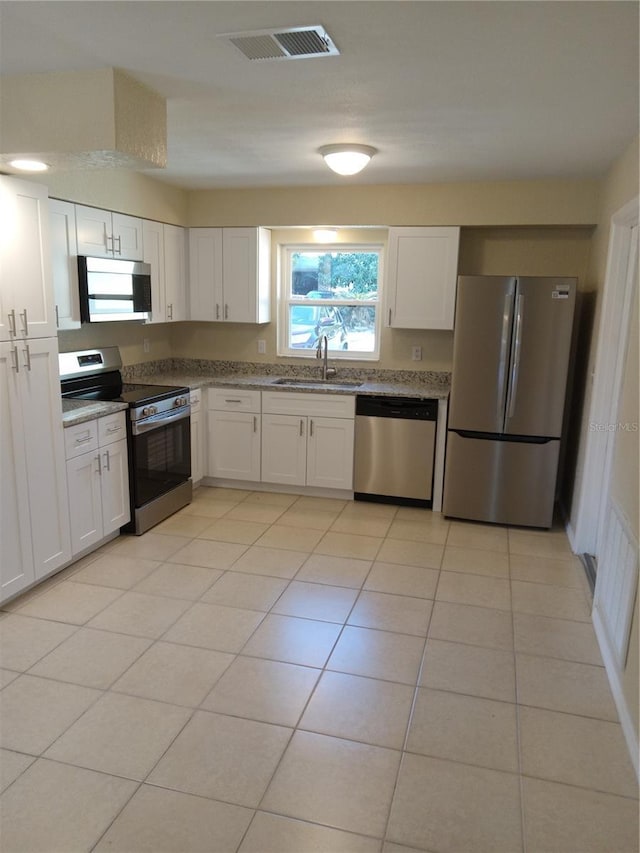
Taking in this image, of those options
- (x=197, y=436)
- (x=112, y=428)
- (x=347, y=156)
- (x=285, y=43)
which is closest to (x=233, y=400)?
(x=197, y=436)

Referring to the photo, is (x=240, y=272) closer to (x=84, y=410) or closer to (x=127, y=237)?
(x=127, y=237)

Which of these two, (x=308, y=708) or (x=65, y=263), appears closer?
(x=308, y=708)

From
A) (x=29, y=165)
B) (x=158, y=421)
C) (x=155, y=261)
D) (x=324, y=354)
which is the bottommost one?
(x=158, y=421)

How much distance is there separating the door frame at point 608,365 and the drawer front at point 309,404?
171cm

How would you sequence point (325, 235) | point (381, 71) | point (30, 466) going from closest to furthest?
point (381, 71)
point (30, 466)
point (325, 235)

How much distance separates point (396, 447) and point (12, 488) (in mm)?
2635

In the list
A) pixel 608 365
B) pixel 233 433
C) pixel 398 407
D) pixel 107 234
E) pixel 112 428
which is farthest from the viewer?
pixel 233 433

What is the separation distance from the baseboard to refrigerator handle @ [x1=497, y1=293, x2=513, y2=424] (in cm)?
156

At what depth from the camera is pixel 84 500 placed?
346 cm

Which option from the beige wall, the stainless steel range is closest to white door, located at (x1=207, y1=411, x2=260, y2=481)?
the stainless steel range

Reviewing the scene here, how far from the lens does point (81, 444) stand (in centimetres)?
339

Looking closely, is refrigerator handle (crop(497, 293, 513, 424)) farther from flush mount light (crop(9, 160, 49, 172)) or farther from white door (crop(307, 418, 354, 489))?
flush mount light (crop(9, 160, 49, 172))

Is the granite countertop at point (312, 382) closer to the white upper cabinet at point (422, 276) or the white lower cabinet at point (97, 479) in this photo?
the white upper cabinet at point (422, 276)

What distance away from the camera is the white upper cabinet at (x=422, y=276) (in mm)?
4488
